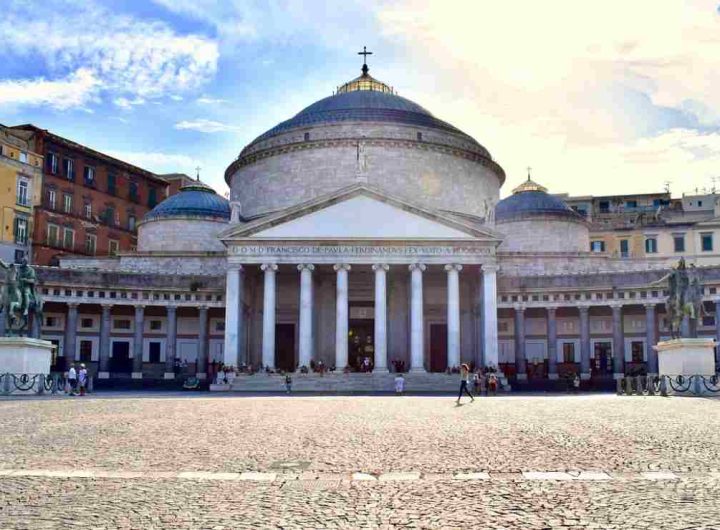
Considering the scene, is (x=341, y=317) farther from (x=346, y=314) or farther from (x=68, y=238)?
(x=68, y=238)

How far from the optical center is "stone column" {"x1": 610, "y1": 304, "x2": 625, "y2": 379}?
185 ft

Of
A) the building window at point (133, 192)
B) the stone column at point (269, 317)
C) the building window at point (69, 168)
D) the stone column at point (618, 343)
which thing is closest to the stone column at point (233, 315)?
the stone column at point (269, 317)

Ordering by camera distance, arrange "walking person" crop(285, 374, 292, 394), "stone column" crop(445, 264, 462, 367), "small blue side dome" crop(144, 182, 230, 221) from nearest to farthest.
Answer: "walking person" crop(285, 374, 292, 394), "stone column" crop(445, 264, 462, 367), "small blue side dome" crop(144, 182, 230, 221)

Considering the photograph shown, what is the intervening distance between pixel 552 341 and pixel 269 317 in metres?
19.7

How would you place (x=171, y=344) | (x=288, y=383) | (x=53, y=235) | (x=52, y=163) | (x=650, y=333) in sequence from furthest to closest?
(x=52, y=163) < (x=53, y=235) < (x=171, y=344) < (x=650, y=333) < (x=288, y=383)

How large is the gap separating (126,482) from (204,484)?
112cm

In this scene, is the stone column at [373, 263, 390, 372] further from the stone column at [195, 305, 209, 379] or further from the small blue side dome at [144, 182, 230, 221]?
the small blue side dome at [144, 182, 230, 221]

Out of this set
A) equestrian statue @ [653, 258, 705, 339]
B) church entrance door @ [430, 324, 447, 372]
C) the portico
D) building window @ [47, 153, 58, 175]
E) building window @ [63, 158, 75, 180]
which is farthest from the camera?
building window @ [63, 158, 75, 180]

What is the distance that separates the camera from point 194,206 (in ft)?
227

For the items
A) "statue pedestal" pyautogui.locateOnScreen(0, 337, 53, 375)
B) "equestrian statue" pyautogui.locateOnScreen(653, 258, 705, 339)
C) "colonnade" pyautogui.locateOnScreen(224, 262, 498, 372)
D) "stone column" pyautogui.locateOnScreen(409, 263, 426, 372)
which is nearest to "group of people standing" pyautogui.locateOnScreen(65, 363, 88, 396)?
"statue pedestal" pyautogui.locateOnScreen(0, 337, 53, 375)

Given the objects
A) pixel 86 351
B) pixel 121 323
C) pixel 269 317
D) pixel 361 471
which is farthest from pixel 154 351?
pixel 361 471

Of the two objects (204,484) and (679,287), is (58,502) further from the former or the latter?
(679,287)

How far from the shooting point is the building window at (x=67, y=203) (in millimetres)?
74625

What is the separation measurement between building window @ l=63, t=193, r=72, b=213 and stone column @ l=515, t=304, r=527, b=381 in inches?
1586
